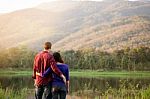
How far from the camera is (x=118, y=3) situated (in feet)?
433

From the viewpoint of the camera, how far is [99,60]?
54.2 metres

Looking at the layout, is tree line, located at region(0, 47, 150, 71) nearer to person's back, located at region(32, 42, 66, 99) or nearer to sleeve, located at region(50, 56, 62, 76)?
person's back, located at region(32, 42, 66, 99)

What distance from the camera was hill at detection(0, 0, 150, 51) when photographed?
83.2 m

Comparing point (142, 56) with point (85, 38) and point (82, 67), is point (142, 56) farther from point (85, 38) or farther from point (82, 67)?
point (85, 38)

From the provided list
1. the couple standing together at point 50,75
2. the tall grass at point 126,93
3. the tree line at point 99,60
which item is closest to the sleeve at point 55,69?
the couple standing together at point 50,75

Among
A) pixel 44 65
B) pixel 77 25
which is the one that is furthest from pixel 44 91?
pixel 77 25

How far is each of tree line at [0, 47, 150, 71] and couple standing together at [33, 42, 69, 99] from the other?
3909 centimetres

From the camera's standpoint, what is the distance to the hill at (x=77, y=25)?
83.2 metres

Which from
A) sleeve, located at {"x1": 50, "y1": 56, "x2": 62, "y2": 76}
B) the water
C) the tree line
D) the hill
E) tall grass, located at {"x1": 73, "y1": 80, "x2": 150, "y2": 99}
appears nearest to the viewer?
sleeve, located at {"x1": 50, "y1": 56, "x2": 62, "y2": 76}

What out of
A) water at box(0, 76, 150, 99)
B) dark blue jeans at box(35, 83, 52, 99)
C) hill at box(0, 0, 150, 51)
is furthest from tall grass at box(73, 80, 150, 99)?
hill at box(0, 0, 150, 51)

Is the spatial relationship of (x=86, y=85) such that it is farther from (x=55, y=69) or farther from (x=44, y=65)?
(x=55, y=69)

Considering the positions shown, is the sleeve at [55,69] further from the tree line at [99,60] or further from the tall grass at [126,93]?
the tree line at [99,60]

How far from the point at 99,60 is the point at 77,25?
60.7 metres

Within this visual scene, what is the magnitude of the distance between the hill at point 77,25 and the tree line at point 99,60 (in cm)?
893
